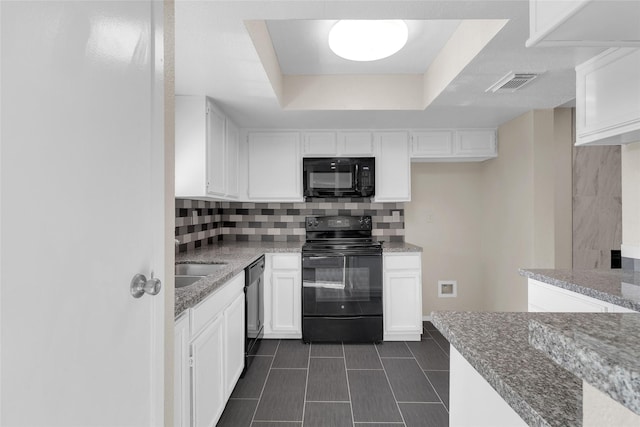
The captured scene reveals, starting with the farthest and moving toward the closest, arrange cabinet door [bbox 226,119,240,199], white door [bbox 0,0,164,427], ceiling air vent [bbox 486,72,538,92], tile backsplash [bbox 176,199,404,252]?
tile backsplash [bbox 176,199,404,252], cabinet door [bbox 226,119,240,199], ceiling air vent [bbox 486,72,538,92], white door [bbox 0,0,164,427]

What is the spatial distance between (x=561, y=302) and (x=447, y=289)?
7.21 ft

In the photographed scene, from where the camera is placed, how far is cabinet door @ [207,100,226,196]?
103 inches

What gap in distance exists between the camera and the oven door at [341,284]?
10.3 feet

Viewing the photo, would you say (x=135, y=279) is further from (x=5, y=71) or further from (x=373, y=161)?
(x=373, y=161)

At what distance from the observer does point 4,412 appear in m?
0.54

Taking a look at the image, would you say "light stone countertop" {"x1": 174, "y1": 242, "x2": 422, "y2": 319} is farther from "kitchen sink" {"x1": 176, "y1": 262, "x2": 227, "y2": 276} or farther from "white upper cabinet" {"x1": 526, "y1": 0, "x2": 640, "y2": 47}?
"white upper cabinet" {"x1": 526, "y1": 0, "x2": 640, "y2": 47}

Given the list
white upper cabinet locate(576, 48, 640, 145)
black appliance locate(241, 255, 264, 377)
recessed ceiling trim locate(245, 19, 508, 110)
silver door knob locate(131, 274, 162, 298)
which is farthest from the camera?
recessed ceiling trim locate(245, 19, 508, 110)

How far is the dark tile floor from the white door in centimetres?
128

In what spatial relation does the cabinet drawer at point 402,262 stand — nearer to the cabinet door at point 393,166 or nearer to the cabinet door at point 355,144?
the cabinet door at point 393,166

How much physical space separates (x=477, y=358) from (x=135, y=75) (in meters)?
1.11

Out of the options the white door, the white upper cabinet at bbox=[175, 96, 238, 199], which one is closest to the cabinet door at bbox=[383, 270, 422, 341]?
the white upper cabinet at bbox=[175, 96, 238, 199]

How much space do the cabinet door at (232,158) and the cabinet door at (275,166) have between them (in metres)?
0.18

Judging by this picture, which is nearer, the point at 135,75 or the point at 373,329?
the point at 135,75

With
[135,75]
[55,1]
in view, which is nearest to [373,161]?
[135,75]
